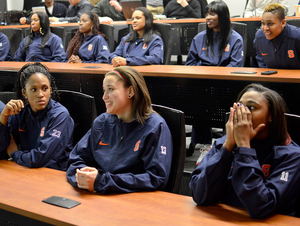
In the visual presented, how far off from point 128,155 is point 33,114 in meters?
0.79

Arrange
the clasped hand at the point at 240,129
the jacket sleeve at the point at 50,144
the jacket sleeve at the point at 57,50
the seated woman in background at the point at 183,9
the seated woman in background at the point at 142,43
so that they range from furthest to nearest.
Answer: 1. the seated woman in background at the point at 183,9
2. the jacket sleeve at the point at 57,50
3. the seated woman in background at the point at 142,43
4. the jacket sleeve at the point at 50,144
5. the clasped hand at the point at 240,129

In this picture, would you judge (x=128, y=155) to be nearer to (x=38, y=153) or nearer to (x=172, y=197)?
(x=172, y=197)

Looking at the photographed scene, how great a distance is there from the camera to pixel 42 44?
4.96 meters

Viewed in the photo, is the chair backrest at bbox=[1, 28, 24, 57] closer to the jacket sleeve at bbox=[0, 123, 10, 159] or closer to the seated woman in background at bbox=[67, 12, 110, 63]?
the seated woman in background at bbox=[67, 12, 110, 63]

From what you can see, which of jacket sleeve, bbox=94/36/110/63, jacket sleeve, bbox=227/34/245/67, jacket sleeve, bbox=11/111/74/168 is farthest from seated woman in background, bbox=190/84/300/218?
jacket sleeve, bbox=94/36/110/63

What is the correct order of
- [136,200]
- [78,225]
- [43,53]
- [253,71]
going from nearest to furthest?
[78,225], [136,200], [253,71], [43,53]

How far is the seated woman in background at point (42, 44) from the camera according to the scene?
4.89 m

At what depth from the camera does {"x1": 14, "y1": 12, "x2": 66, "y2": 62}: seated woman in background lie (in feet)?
16.0

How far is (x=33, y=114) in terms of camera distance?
2186mm

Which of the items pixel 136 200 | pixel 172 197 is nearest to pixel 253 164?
pixel 172 197

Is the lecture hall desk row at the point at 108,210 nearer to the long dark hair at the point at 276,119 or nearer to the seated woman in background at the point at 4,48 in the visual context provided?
the long dark hair at the point at 276,119

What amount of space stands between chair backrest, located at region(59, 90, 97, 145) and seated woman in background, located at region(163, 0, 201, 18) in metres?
3.95

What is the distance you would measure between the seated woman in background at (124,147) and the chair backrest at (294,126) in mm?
505

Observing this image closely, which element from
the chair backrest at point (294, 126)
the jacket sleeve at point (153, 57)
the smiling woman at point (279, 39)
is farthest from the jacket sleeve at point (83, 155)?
the smiling woman at point (279, 39)
